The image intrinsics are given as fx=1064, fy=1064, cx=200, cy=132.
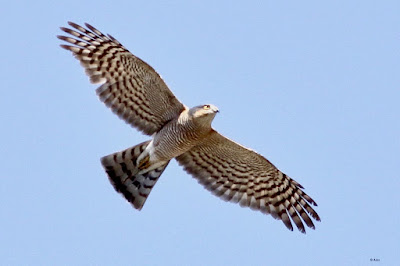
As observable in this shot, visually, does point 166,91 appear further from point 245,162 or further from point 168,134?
point 245,162

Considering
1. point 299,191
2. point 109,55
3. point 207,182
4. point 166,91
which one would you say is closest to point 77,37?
point 109,55

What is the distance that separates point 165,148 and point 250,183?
153 cm

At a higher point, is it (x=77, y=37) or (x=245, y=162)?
(x=77, y=37)

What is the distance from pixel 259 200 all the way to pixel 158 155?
1.70m

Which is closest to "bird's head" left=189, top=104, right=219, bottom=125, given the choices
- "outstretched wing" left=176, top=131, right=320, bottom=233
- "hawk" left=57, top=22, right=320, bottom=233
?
"hawk" left=57, top=22, right=320, bottom=233

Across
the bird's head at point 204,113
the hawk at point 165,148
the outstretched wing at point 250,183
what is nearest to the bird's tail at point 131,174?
the hawk at point 165,148

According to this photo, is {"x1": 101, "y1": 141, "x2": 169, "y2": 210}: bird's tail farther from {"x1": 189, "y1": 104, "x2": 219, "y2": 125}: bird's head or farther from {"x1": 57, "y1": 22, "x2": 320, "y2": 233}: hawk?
{"x1": 189, "y1": 104, "x2": 219, "y2": 125}: bird's head

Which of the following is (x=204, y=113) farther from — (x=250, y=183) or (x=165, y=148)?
(x=250, y=183)

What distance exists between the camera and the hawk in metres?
14.4

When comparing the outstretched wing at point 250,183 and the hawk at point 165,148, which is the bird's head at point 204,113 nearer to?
the hawk at point 165,148

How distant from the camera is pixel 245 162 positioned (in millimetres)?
15203

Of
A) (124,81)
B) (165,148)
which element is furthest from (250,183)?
(124,81)

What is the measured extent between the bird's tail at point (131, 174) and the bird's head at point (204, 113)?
94 cm

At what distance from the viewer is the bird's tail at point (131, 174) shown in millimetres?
14953
